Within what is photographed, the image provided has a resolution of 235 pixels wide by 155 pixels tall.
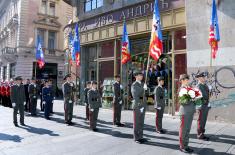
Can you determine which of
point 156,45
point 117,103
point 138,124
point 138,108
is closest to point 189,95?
point 138,108

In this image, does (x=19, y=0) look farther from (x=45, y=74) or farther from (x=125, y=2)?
(x=125, y=2)

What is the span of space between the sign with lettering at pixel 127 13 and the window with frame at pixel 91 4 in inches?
43.9

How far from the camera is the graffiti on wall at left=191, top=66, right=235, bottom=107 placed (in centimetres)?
1038

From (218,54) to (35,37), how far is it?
1078 inches

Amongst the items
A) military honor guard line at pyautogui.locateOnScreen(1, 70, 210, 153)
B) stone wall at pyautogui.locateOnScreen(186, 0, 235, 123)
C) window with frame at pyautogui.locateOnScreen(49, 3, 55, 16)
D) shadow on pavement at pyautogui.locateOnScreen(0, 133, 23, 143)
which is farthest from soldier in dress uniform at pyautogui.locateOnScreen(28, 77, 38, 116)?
window with frame at pyautogui.locateOnScreen(49, 3, 55, 16)

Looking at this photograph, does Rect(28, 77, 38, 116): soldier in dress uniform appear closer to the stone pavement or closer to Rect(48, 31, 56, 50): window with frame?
the stone pavement

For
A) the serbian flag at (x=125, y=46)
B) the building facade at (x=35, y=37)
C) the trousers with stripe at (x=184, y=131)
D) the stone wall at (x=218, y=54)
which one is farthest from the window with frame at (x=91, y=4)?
the building facade at (x=35, y=37)

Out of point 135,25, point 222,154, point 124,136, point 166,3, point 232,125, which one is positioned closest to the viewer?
point 222,154

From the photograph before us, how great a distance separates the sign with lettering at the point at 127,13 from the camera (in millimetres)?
12851

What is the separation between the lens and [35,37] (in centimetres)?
3359

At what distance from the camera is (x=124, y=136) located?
8289 mm

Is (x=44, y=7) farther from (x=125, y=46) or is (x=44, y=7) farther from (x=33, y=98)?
(x=125, y=46)

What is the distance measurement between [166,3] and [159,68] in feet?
10.5

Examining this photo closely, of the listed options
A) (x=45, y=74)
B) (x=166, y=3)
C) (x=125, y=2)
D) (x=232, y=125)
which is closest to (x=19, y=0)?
(x=45, y=74)
